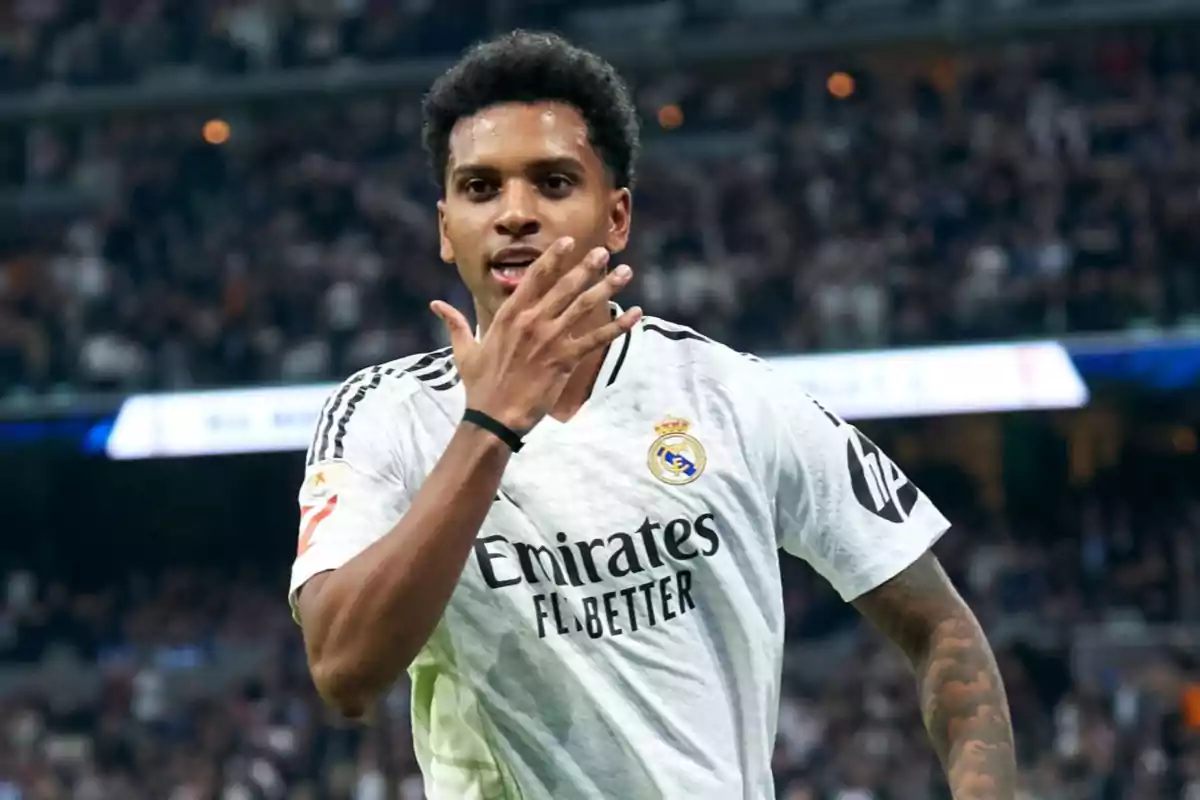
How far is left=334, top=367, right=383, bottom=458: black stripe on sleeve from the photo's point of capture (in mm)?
2551

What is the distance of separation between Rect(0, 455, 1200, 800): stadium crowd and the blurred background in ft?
0.11

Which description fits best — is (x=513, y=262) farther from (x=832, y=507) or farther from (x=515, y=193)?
(x=832, y=507)

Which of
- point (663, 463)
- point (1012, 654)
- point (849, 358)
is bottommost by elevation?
point (1012, 654)

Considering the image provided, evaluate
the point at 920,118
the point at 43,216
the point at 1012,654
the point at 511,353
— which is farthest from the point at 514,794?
the point at 43,216

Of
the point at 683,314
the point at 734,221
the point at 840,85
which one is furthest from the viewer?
the point at 840,85

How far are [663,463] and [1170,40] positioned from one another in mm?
15444

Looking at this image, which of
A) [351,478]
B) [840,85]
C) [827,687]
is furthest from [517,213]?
[840,85]

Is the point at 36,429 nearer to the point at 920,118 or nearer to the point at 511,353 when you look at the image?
the point at 920,118

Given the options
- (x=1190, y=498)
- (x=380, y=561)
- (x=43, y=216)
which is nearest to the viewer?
(x=380, y=561)

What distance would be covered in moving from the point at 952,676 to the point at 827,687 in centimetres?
1136

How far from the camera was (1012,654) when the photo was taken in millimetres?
13547

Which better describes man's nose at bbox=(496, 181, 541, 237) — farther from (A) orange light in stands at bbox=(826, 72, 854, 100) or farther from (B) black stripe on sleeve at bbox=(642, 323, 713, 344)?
(A) orange light in stands at bbox=(826, 72, 854, 100)

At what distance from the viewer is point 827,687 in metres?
13.8

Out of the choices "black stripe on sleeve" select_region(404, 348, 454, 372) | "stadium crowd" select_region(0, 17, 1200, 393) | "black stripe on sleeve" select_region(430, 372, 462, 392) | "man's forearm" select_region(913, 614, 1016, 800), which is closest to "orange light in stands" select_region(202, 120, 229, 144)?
"stadium crowd" select_region(0, 17, 1200, 393)
